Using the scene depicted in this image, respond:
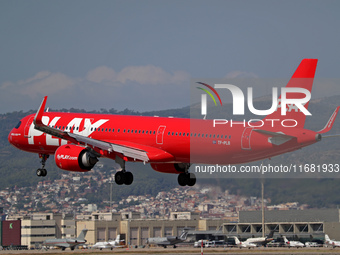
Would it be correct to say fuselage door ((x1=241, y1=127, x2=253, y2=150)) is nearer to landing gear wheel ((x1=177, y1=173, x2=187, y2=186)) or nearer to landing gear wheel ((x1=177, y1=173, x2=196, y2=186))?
landing gear wheel ((x1=177, y1=173, x2=196, y2=186))

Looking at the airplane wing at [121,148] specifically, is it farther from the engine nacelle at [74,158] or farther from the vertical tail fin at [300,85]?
the vertical tail fin at [300,85]

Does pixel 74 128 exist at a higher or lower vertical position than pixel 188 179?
higher

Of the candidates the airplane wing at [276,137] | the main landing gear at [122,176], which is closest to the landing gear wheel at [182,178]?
the main landing gear at [122,176]

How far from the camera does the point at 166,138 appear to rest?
62.5 meters

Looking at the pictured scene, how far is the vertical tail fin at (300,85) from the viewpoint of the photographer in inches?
2232

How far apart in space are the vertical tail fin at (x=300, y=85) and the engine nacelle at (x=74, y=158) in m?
17.3

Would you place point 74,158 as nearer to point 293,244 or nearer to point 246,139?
point 246,139

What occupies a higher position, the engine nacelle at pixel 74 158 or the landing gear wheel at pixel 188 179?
the engine nacelle at pixel 74 158

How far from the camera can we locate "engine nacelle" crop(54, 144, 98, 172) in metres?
63.8

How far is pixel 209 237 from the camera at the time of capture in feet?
554

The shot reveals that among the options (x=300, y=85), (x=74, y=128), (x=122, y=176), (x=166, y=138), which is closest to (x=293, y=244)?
(x=122, y=176)

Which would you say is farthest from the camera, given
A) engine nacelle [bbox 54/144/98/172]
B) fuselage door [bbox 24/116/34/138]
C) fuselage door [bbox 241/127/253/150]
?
fuselage door [bbox 24/116/34/138]

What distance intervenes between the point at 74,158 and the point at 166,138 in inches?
331

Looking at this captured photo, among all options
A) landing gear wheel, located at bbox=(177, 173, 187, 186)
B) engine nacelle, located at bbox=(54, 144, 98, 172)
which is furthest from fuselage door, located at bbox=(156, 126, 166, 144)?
engine nacelle, located at bbox=(54, 144, 98, 172)
